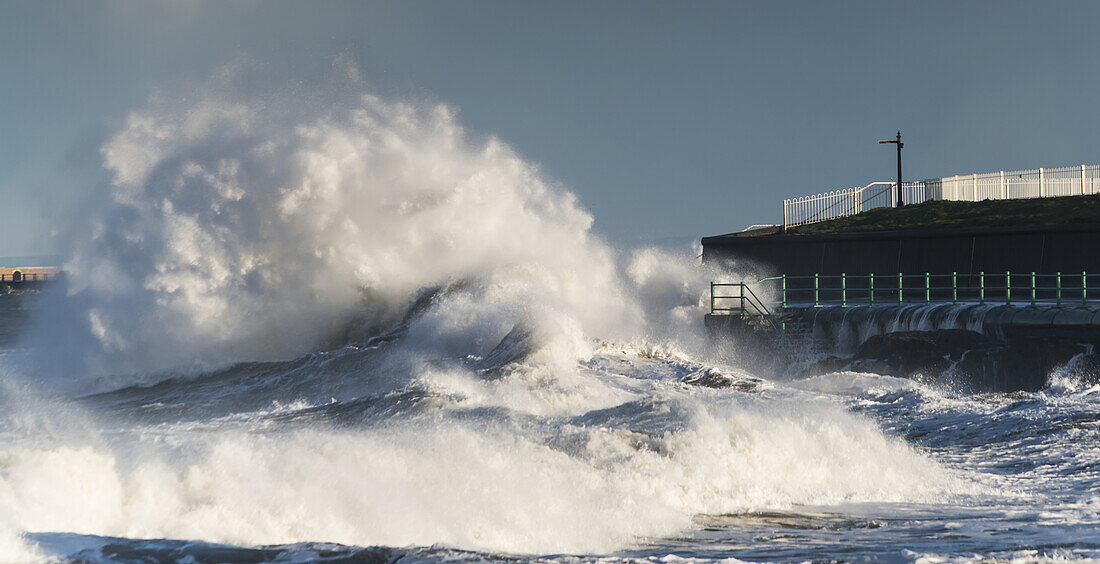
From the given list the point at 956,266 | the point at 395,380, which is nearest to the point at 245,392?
the point at 395,380

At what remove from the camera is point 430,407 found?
1223 cm

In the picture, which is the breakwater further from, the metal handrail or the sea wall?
Result: the sea wall

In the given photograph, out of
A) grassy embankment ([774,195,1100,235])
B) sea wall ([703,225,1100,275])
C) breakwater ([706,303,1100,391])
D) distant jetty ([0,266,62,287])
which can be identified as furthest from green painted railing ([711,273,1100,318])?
distant jetty ([0,266,62,287])

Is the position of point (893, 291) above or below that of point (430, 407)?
above

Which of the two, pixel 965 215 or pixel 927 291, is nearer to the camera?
pixel 927 291

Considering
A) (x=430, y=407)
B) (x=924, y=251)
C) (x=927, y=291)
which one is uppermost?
(x=924, y=251)

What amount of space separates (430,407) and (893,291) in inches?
563

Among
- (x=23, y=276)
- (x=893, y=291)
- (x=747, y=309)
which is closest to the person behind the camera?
(x=747, y=309)

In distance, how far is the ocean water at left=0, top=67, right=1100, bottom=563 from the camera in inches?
271

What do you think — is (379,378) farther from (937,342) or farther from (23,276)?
(23,276)

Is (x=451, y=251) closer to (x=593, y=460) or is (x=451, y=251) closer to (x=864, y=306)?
(x=864, y=306)

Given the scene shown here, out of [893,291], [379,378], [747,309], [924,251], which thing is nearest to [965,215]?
[924,251]

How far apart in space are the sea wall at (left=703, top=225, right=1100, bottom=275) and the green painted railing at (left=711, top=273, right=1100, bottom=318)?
32 cm

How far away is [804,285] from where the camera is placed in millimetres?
23891
